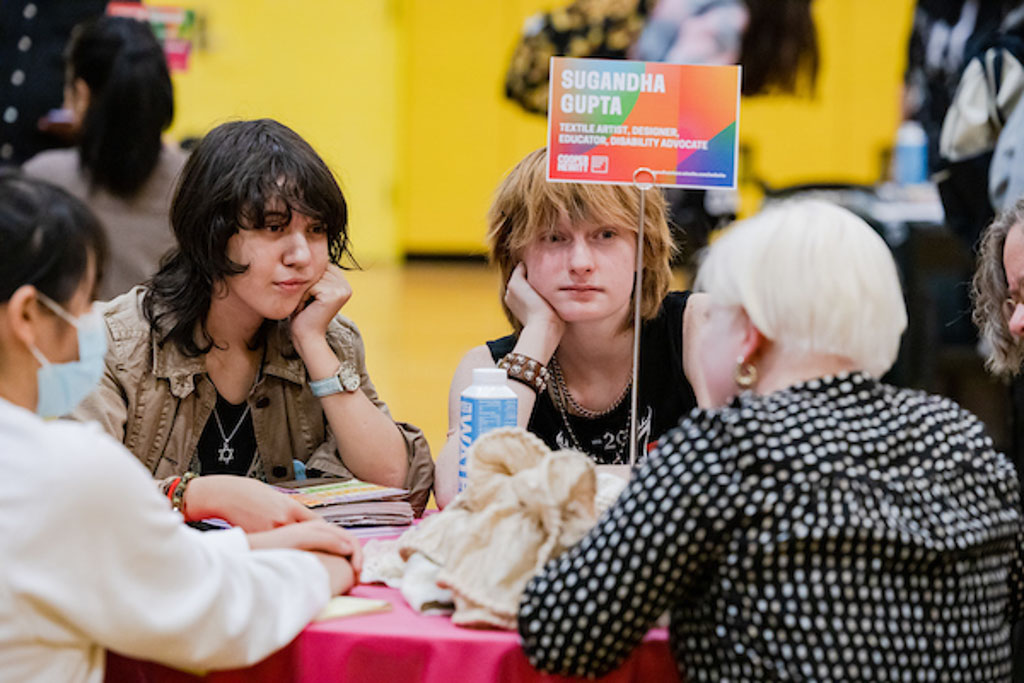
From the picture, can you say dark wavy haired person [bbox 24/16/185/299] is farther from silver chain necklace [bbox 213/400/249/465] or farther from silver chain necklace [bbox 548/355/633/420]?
silver chain necklace [bbox 548/355/633/420]

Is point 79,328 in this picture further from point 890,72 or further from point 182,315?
point 890,72

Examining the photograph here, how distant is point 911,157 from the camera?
677 centimetres

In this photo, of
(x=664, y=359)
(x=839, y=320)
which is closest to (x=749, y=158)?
(x=664, y=359)

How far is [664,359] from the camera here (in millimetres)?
2738

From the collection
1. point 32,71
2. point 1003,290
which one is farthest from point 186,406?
point 32,71

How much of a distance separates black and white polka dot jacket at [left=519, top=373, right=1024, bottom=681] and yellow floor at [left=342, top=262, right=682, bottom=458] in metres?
3.33

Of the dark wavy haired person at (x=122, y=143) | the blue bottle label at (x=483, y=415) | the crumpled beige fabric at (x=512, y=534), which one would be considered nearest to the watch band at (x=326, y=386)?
the blue bottle label at (x=483, y=415)

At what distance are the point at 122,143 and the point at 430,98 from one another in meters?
10.4

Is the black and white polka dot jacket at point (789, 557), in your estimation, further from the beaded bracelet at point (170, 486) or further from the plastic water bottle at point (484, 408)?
the beaded bracelet at point (170, 486)

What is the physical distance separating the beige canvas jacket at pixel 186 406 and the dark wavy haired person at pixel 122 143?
1816 mm

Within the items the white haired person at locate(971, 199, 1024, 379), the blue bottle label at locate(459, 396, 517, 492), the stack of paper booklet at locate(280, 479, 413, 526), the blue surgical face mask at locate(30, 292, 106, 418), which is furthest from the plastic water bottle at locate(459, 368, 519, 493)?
the white haired person at locate(971, 199, 1024, 379)

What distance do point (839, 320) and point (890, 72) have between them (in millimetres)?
12771

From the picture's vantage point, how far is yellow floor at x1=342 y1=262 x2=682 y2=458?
649 cm

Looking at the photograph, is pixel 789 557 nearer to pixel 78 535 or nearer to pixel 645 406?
pixel 78 535
